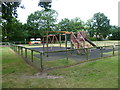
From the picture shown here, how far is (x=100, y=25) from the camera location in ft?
131

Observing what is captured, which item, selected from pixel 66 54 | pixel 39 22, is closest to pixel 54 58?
pixel 66 54

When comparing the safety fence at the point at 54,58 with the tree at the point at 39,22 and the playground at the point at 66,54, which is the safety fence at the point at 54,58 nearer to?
the playground at the point at 66,54

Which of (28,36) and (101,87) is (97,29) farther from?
(101,87)

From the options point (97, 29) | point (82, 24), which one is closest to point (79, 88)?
point (82, 24)

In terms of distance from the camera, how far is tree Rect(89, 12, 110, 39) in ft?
129

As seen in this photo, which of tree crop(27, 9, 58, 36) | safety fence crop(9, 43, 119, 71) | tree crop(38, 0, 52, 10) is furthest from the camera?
tree crop(27, 9, 58, 36)

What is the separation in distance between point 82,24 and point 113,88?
107ft

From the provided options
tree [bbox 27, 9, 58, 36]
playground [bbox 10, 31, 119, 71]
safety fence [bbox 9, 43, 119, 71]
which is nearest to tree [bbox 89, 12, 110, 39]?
tree [bbox 27, 9, 58, 36]

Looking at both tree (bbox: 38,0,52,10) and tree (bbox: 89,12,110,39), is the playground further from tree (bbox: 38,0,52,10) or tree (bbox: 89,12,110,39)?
tree (bbox: 89,12,110,39)

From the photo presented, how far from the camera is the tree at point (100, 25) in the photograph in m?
39.3

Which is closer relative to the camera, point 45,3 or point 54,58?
point 45,3

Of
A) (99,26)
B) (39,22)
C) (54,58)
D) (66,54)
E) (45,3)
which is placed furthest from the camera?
(99,26)

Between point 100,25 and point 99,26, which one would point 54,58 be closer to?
point 99,26

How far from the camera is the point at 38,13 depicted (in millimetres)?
27891
